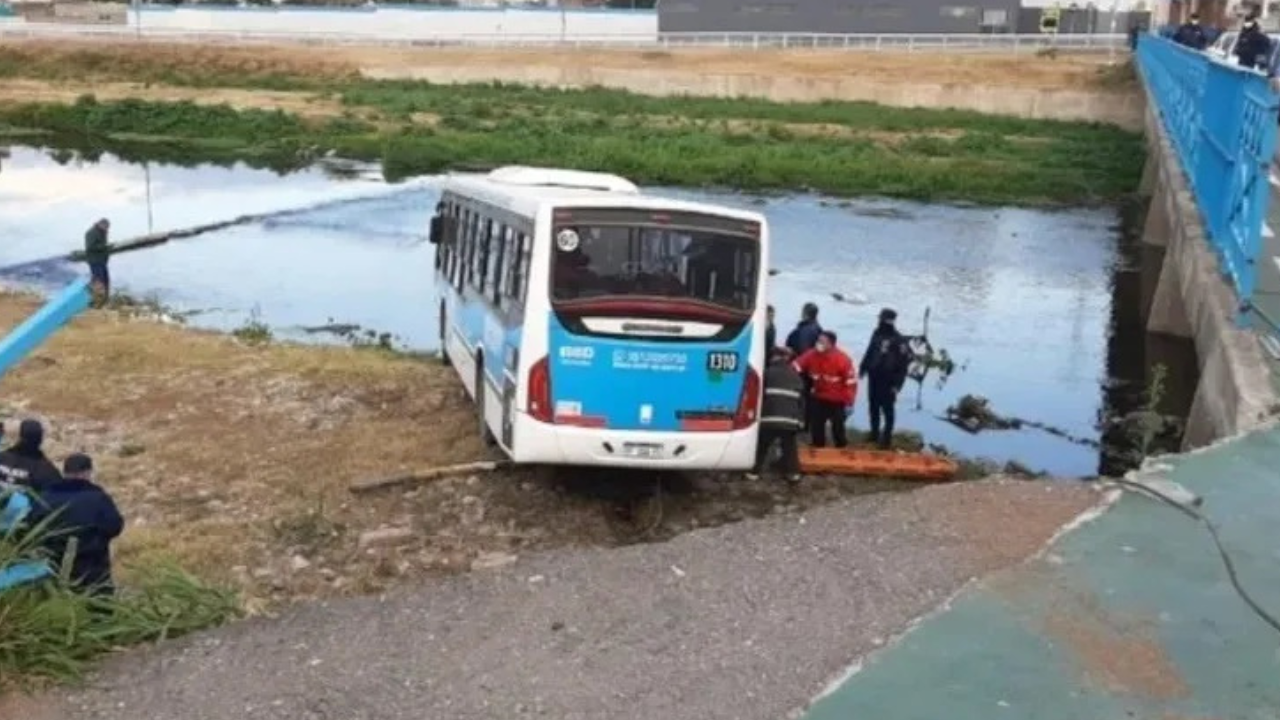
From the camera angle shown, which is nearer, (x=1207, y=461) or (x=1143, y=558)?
(x=1143, y=558)

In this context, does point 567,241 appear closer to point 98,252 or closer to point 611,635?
point 611,635

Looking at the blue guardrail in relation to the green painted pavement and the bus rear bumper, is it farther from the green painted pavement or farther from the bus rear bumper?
the bus rear bumper

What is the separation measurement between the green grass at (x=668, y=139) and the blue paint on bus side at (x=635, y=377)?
3249cm

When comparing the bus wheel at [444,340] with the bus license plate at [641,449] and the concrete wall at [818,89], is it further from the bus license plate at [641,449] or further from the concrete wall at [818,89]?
the concrete wall at [818,89]

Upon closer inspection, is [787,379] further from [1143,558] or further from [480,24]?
[480,24]

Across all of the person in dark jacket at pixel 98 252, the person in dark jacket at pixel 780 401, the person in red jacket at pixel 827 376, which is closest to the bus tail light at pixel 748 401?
the person in dark jacket at pixel 780 401

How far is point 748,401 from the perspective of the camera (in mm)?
13156

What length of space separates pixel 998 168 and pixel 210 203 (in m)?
25.5

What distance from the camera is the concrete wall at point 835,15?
83000 millimetres

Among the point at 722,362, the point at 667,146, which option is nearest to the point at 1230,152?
the point at 722,362

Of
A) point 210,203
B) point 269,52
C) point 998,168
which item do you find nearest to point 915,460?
point 210,203

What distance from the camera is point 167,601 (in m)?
9.19

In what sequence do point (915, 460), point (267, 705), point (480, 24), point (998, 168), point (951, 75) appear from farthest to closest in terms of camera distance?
point (480, 24), point (951, 75), point (998, 168), point (915, 460), point (267, 705)

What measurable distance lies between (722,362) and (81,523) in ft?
19.3
